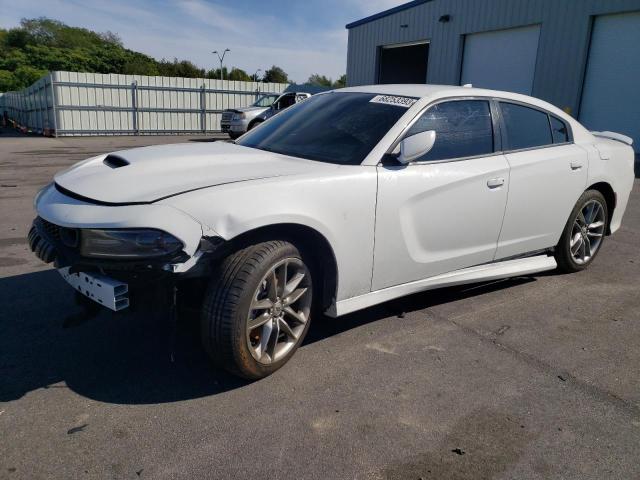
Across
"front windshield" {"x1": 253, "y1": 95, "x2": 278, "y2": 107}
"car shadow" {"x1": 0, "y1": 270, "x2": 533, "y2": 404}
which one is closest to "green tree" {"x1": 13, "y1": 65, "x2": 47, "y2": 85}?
"front windshield" {"x1": 253, "y1": 95, "x2": 278, "y2": 107}

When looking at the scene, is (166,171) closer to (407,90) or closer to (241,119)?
(407,90)

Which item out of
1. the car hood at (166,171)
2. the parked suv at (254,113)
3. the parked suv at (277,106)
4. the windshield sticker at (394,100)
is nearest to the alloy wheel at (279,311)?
the car hood at (166,171)

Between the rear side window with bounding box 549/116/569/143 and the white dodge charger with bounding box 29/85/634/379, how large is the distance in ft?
0.05

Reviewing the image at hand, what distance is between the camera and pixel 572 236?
4.68 meters

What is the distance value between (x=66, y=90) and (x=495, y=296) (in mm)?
22019

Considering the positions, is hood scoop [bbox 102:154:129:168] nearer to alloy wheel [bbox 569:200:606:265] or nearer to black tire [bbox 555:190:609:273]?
black tire [bbox 555:190:609:273]

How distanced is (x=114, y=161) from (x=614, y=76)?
48.6 feet

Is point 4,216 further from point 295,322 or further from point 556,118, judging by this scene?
point 556,118

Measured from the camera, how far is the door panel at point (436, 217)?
10.3 feet

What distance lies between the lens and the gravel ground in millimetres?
2207

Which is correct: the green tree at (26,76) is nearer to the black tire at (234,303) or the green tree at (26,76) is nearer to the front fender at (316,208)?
the front fender at (316,208)

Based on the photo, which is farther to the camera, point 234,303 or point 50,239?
point 50,239

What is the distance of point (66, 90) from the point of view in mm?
21547

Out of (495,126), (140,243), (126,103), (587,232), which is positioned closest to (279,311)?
(140,243)
